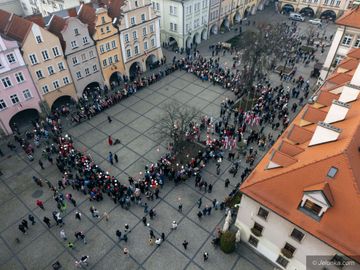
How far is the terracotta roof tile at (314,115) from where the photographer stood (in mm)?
25797

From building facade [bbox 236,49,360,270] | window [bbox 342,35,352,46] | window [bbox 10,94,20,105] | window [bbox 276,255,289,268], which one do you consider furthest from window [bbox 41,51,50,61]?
window [bbox 342,35,352,46]

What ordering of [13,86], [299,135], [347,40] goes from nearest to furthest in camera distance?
[299,135], [13,86], [347,40]

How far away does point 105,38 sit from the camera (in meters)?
44.4

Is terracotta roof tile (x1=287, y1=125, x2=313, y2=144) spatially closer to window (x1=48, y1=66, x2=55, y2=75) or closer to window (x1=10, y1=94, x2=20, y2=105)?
window (x1=48, y1=66, x2=55, y2=75)

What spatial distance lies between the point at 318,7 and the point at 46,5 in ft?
221

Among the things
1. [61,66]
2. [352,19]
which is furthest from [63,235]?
[352,19]

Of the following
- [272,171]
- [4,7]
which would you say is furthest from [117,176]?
[4,7]

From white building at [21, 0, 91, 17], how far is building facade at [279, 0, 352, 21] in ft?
184

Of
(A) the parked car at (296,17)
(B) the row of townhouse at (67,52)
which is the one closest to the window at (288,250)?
(B) the row of townhouse at (67,52)

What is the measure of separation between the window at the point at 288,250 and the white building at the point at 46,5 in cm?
5142

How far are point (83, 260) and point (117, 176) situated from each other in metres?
10.9

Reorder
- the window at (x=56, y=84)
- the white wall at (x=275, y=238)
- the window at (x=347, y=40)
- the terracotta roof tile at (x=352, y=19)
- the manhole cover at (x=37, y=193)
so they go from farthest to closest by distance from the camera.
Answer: the window at (x=56, y=84) → the window at (x=347, y=40) → the terracotta roof tile at (x=352, y=19) → the manhole cover at (x=37, y=193) → the white wall at (x=275, y=238)

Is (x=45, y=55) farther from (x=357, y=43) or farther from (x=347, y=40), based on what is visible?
(x=357, y=43)

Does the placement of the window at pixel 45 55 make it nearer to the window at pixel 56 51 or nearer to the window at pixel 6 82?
the window at pixel 56 51
